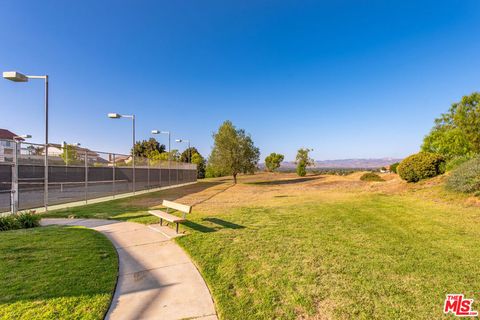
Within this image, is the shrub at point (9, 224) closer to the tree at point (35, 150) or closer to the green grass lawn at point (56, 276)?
the green grass lawn at point (56, 276)

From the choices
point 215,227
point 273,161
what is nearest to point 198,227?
point 215,227

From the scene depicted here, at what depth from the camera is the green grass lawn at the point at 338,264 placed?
300cm

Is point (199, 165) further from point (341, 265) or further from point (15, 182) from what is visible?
point (341, 265)

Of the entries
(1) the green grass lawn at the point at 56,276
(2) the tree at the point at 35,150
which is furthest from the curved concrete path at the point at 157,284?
(2) the tree at the point at 35,150

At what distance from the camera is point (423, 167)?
13117mm

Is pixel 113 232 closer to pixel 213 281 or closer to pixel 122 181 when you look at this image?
pixel 213 281

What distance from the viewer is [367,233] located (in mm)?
5898

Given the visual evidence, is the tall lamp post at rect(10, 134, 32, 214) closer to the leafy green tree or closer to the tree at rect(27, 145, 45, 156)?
the tree at rect(27, 145, 45, 156)

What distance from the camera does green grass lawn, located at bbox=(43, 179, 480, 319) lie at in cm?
300

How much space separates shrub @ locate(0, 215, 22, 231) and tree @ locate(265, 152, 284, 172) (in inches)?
2031

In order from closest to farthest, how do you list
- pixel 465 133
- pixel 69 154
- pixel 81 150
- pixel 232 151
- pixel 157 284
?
pixel 157 284 → pixel 69 154 → pixel 81 150 → pixel 465 133 → pixel 232 151

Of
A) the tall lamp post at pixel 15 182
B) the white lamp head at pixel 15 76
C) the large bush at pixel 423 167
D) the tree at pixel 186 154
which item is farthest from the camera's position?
the tree at pixel 186 154

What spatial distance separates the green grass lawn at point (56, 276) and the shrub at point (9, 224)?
1.21 meters

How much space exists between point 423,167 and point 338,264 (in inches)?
485
